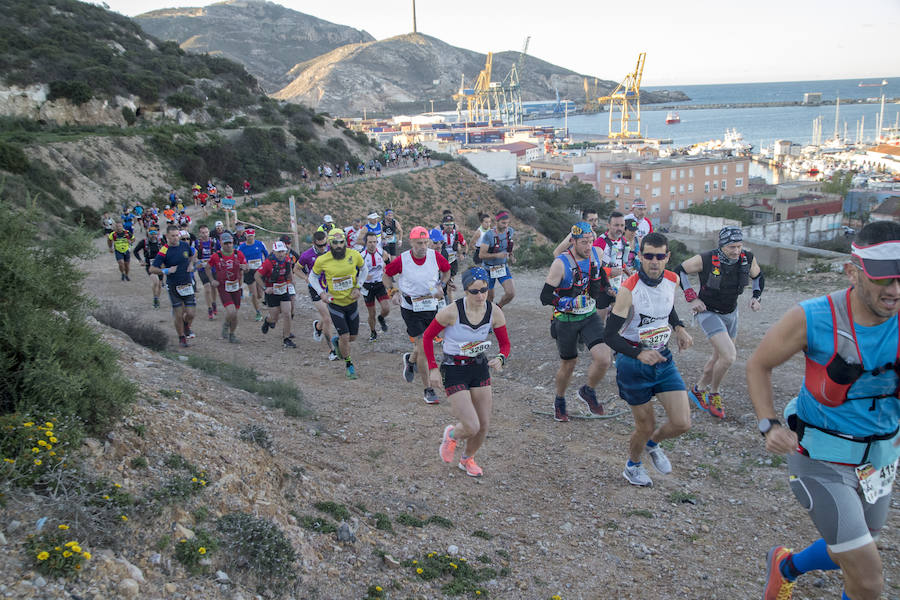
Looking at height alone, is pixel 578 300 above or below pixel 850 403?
below

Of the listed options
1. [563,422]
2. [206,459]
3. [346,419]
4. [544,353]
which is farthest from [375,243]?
[206,459]

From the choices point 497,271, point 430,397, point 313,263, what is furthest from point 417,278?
point 497,271

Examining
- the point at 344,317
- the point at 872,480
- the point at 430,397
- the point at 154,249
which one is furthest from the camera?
the point at 154,249

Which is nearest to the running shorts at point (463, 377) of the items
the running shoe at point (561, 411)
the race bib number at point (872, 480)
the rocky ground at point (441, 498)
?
the rocky ground at point (441, 498)

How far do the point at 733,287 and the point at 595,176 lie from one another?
6693 cm

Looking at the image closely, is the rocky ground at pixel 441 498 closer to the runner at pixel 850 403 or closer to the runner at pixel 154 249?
the runner at pixel 850 403

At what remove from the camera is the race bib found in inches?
435

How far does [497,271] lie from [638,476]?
585 cm

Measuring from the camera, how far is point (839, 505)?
10.6 ft

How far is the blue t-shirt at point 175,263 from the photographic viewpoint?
10770mm

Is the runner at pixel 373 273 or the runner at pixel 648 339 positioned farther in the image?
the runner at pixel 373 273

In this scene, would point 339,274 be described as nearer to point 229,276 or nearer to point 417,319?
point 417,319

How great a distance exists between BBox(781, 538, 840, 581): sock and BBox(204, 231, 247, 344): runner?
9.65 m

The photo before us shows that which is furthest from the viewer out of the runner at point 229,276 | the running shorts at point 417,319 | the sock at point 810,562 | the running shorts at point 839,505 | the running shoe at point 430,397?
the runner at point 229,276
